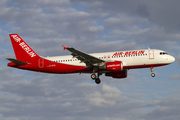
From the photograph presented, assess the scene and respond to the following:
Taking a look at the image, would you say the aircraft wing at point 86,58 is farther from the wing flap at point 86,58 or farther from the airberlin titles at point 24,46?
the airberlin titles at point 24,46

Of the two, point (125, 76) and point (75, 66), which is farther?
point (125, 76)

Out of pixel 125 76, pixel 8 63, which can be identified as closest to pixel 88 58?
pixel 125 76

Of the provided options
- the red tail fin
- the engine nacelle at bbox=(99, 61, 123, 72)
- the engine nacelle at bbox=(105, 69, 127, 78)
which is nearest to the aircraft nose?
the engine nacelle at bbox=(99, 61, 123, 72)

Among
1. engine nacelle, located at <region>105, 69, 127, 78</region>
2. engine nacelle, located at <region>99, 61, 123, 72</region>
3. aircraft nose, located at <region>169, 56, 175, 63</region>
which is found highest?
aircraft nose, located at <region>169, 56, 175, 63</region>

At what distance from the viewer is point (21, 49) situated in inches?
1996

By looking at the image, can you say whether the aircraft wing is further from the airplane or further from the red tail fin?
the red tail fin

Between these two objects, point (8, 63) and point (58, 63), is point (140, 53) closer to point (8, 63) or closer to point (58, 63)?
point (58, 63)

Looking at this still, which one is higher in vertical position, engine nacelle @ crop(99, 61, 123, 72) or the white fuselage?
the white fuselage

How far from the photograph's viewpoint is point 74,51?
137ft

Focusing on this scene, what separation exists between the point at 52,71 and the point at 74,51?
838 cm

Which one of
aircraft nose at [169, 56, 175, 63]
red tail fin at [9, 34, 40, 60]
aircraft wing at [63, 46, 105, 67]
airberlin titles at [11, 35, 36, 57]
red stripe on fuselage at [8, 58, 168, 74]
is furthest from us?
airberlin titles at [11, 35, 36, 57]

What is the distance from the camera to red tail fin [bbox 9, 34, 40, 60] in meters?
50.0

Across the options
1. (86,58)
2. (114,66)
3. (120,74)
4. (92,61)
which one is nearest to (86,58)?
(86,58)

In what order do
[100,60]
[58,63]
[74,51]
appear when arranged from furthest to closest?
1. [58,63]
2. [100,60]
3. [74,51]
